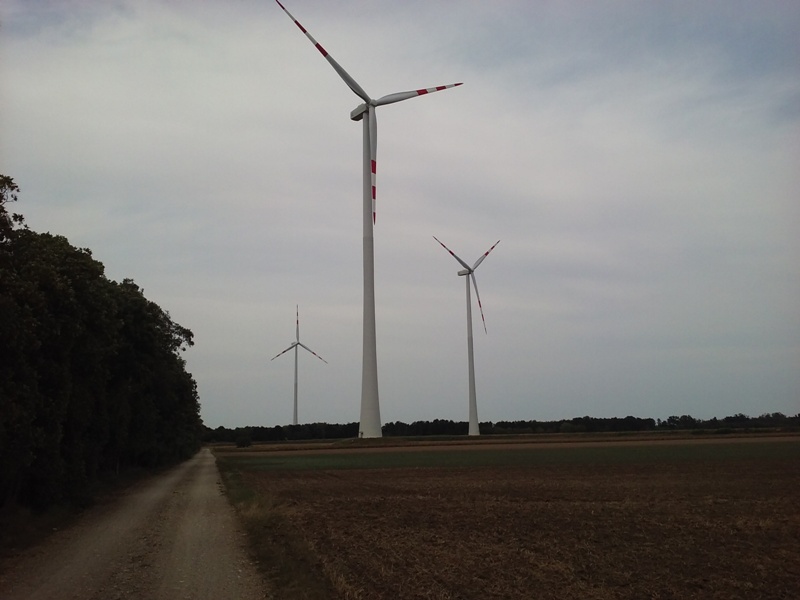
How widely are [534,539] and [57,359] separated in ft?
64.0

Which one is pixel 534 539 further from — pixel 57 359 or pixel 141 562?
pixel 57 359

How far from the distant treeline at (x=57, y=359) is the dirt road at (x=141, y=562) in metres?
3.19

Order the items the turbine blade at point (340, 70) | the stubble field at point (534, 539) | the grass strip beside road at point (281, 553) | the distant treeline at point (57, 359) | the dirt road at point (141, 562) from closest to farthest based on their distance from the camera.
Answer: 1. the grass strip beside road at point (281, 553)
2. the dirt road at point (141, 562)
3. the stubble field at point (534, 539)
4. the distant treeline at point (57, 359)
5. the turbine blade at point (340, 70)

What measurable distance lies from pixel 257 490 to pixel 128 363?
1107 centimetres

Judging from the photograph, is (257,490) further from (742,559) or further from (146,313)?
(742,559)

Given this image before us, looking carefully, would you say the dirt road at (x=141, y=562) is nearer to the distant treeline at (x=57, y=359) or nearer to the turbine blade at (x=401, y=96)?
the distant treeline at (x=57, y=359)

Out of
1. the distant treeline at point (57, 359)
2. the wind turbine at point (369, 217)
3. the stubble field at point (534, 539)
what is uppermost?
the wind turbine at point (369, 217)

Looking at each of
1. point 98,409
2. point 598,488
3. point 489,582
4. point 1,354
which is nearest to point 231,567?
point 489,582

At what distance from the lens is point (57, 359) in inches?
1147

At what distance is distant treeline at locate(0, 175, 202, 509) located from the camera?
907 inches

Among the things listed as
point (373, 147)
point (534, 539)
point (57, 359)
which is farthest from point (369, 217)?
point (534, 539)

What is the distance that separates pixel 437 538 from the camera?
22.4 meters

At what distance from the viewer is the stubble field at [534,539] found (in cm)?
1552

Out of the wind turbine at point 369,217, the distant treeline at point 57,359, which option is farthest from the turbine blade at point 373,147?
the distant treeline at point 57,359
